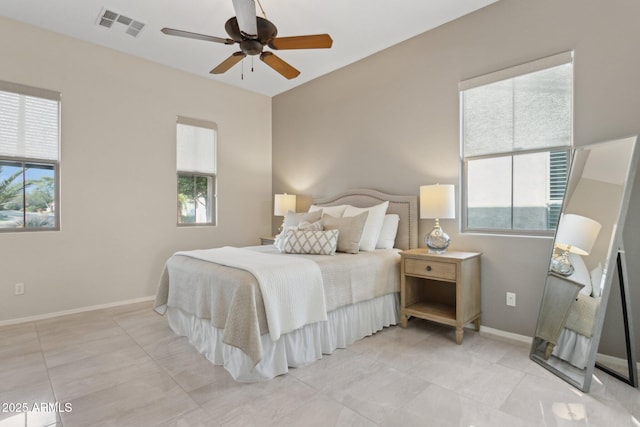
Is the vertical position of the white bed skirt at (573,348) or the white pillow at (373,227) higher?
the white pillow at (373,227)

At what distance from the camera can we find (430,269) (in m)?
2.95

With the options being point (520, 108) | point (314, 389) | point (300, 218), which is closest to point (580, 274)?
point (520, 108)

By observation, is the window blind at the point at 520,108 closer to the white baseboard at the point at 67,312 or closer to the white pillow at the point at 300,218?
the white pillow at the point at 300,218

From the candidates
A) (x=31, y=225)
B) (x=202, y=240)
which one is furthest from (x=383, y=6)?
(x=31, y=225)

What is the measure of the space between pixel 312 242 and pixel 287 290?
838mm

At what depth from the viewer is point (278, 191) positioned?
5430mm

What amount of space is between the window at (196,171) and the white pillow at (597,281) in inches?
Result: 168

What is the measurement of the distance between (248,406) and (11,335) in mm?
2639

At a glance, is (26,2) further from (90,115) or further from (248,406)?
(248,406)

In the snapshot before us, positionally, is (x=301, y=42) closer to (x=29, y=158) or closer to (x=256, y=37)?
(x=256, y=37)

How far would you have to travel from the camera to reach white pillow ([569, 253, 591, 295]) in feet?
7.43

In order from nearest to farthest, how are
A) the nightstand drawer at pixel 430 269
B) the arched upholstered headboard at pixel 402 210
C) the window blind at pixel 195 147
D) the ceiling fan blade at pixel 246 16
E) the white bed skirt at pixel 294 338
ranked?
the ceiling fan blade at pixel 246 16, the white bed skirt at pixel 294 338, the nightstand drawer at pixel 430 269, the arched upholstered headboard at pixel 402 210, the window blind at pixel 195 147

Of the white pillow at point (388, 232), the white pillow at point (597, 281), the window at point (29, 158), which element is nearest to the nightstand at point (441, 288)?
the white pillow at point (388, 232)

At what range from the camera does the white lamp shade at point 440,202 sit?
A: 3051 millimetres
